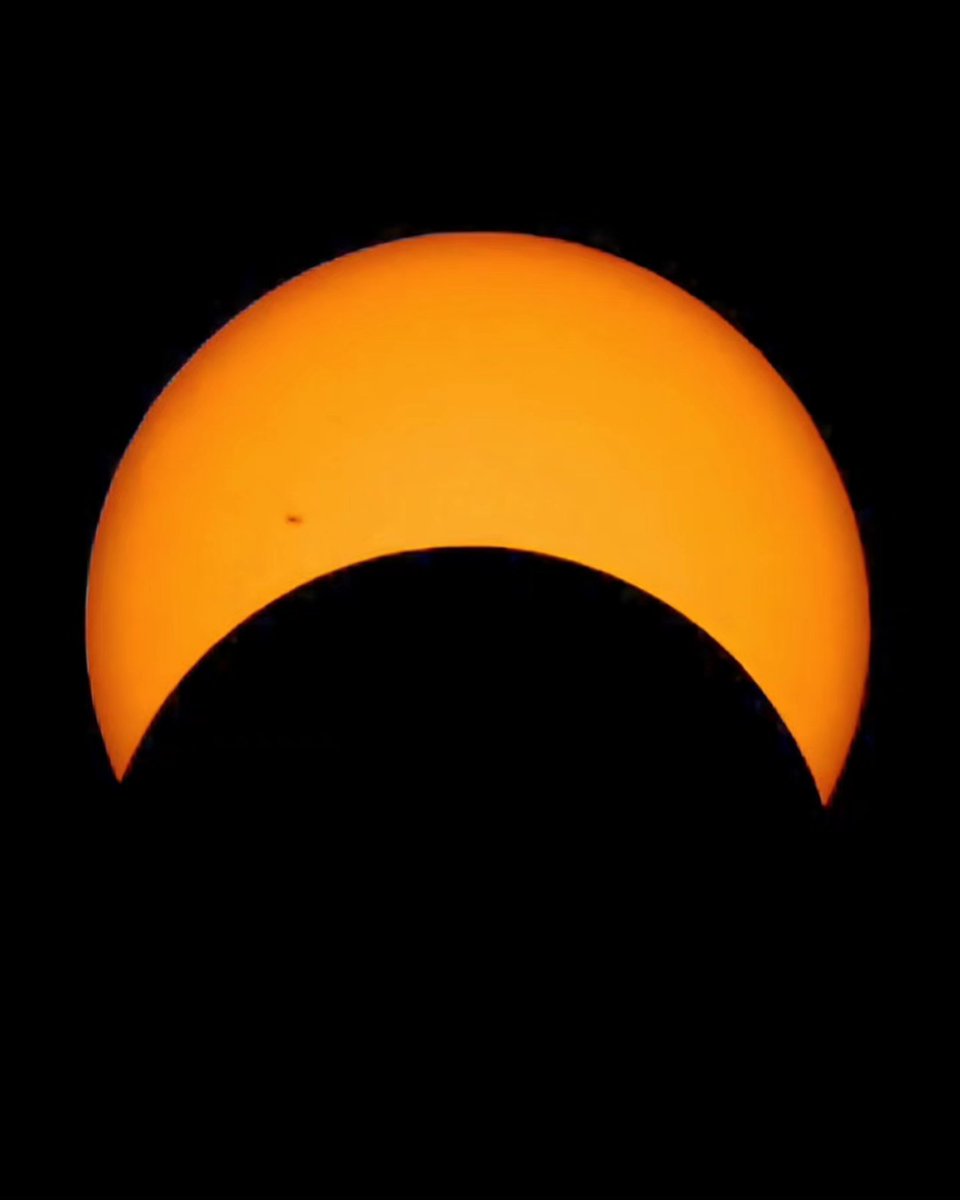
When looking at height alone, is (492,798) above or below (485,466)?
below

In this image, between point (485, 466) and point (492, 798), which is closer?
point (492, 798)

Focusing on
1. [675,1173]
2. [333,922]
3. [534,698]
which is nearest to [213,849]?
[333,922]

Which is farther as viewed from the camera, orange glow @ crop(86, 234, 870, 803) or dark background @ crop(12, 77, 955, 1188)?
orange glow @ crop(86, 234, 870, 803)

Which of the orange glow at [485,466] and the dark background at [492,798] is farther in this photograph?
the orange glow at [485,466]
